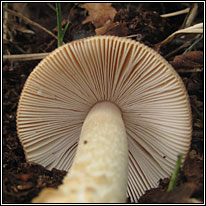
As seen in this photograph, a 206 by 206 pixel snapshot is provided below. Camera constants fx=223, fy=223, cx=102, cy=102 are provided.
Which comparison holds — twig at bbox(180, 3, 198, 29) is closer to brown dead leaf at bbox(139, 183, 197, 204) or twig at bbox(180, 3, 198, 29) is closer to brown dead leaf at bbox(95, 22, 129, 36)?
brown dead leaf at bbox(95, 22, 129, 36)

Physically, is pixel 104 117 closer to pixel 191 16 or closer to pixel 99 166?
pixel 99 166

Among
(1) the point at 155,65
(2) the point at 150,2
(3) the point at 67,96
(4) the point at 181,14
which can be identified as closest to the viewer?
(1) the point at 155,65

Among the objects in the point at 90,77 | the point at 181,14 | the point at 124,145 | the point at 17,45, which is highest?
the point at 181,14

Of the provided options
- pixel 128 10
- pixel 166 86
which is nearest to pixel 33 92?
pixel 166 86

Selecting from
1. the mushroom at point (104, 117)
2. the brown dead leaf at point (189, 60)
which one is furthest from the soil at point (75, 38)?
the mushroom at point (104, 117)

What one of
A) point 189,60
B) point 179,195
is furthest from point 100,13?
point 179,195

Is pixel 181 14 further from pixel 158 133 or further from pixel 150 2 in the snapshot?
pixel 158 133
